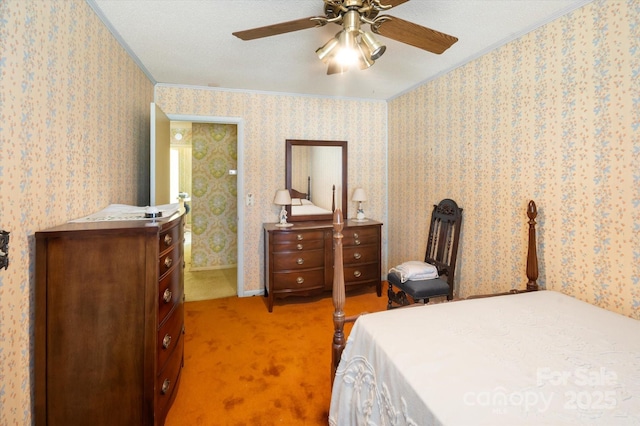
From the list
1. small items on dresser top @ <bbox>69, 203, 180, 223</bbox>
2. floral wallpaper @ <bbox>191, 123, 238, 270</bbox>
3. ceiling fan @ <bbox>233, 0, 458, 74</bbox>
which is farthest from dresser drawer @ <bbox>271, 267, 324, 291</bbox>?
ceiling fan @ <bbox>233, 0, 458, 74</bbox>

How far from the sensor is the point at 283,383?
2.04 m

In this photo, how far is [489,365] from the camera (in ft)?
3.57

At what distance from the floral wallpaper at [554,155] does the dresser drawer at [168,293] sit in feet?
8.11

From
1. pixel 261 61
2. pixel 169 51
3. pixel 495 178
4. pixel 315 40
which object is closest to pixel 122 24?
pixel 169 51

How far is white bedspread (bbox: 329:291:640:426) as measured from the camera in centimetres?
88

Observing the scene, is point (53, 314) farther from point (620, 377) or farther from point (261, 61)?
point (261, 61)

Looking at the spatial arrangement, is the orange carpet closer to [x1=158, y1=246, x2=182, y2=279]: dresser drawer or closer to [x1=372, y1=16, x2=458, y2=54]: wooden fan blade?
[x1=158, y1=246, x2=182, y2=279]: dresser drawer

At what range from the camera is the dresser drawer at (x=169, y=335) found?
1.55m

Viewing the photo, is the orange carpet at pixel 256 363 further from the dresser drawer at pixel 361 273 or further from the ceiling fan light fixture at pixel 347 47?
the ceiling fan light fixture at pixel 347 47

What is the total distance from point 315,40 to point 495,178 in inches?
73.4

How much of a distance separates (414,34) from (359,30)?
355mm

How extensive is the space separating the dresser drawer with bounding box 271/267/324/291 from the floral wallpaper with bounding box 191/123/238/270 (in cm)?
195

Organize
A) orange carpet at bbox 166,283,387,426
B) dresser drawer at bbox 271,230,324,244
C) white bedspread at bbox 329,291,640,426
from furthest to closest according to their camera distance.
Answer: dresser drawer at bbox 271,230,324,244 → orange carpet at bbox 166,283,387,426 → white bedspread at bbox 329,291,640,426

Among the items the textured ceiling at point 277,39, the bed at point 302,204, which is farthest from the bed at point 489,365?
the bed at point 302,204
